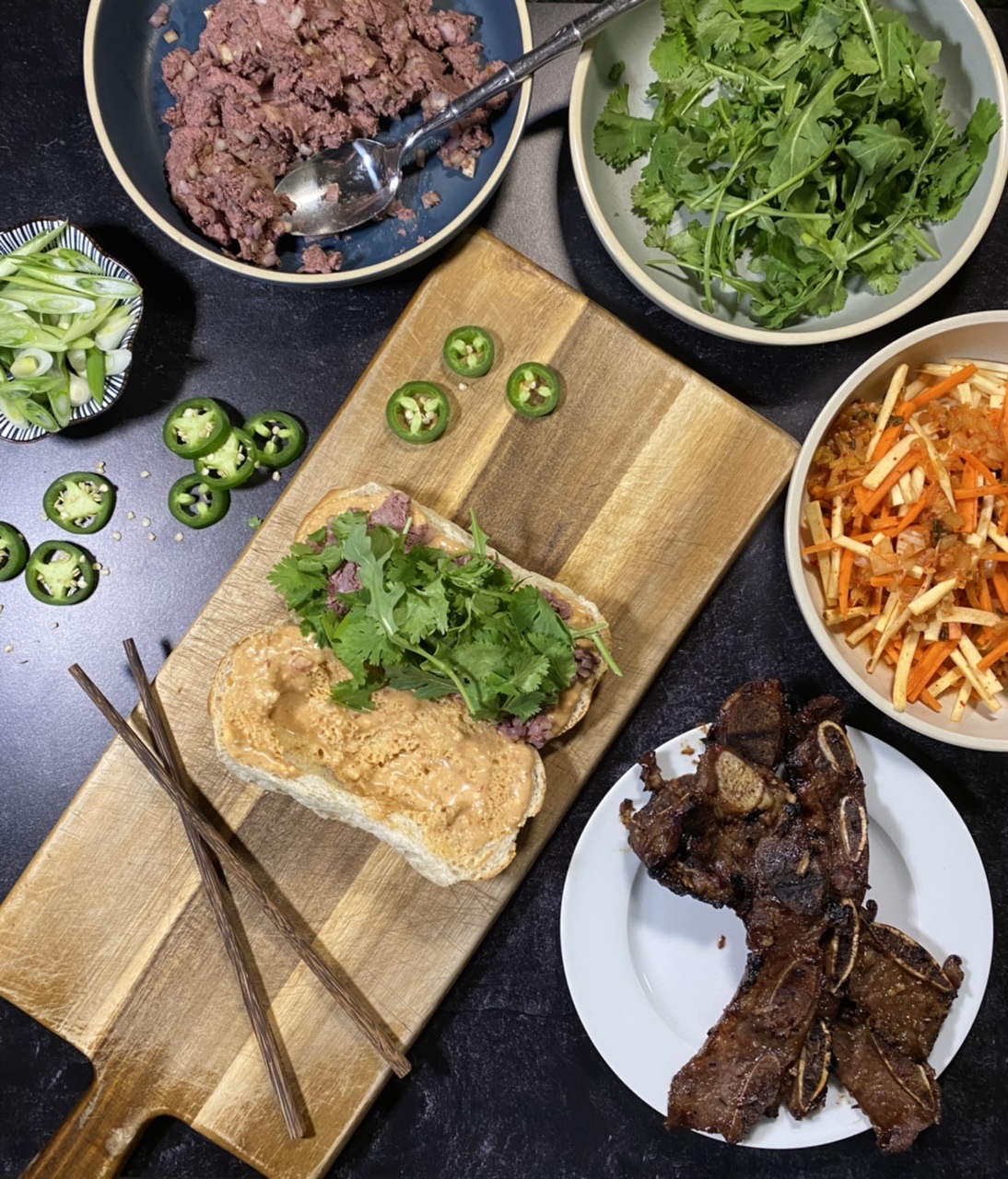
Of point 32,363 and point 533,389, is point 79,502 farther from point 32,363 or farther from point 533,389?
point 533,389

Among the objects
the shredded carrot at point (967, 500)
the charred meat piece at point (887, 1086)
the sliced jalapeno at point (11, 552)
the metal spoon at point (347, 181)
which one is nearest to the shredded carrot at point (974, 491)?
the shredded carrot at point (967, 500)

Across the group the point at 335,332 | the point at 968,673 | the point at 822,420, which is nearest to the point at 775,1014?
the point at 968,673

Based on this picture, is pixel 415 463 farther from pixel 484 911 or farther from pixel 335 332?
pixel 484 911

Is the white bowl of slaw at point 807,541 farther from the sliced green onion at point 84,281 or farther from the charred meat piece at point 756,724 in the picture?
the sliced green onion at point 84,281

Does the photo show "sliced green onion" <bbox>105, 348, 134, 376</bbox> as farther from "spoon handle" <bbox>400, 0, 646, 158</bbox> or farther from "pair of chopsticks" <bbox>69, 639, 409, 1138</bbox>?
"spoon handle" <bbox>400, 0, 646, 158</bbox>

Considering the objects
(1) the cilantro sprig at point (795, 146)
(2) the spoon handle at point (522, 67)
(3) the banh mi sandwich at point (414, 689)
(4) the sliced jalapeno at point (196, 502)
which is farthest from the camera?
(4) the sliced jalapeno at point (196, 502)

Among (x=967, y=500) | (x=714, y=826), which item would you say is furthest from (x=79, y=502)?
(x=967, y=500)
